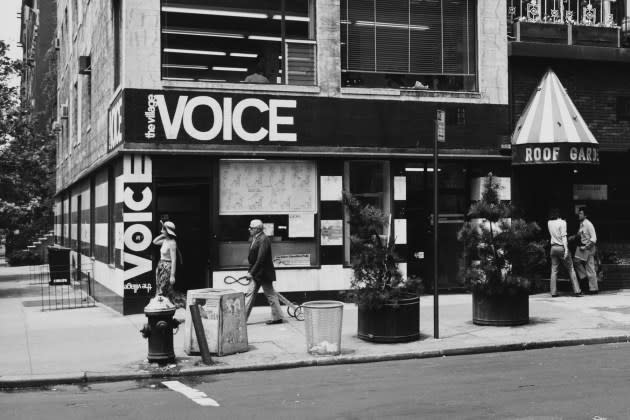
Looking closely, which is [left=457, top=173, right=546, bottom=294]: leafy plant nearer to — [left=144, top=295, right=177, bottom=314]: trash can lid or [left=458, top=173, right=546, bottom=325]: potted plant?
[left=458, top=173, right=546, bottom=325]: potted plant

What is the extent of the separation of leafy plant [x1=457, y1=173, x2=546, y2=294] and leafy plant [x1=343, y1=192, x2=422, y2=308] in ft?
5.51

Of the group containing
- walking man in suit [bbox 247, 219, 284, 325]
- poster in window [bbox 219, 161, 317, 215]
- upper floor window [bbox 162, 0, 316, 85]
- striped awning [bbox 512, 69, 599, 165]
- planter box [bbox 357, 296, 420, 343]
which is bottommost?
planter box [bbox 357, 296, 420, 343]

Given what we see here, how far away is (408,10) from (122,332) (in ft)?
31.4

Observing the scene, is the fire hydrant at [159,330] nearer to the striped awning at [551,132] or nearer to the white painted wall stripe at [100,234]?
the white painted wall stripe at [100,234]

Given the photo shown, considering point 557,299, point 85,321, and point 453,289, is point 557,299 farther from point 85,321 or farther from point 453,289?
point 85,321

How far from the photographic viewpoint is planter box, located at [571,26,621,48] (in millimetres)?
17562

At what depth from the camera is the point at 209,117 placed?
1501 cm

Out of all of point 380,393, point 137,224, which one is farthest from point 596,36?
point 380,393

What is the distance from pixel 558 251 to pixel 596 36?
5.67 metres

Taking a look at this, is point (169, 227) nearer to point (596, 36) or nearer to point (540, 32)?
point (540, 32)

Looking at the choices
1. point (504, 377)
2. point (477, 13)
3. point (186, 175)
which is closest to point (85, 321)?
point (186, 175)

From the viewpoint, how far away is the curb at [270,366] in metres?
9.16

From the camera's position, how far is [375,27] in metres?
16.4

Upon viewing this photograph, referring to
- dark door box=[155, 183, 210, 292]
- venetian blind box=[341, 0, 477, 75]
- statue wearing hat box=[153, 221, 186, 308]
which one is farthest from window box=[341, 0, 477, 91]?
statue wearing hat box=[153, 221, 186, 308]
